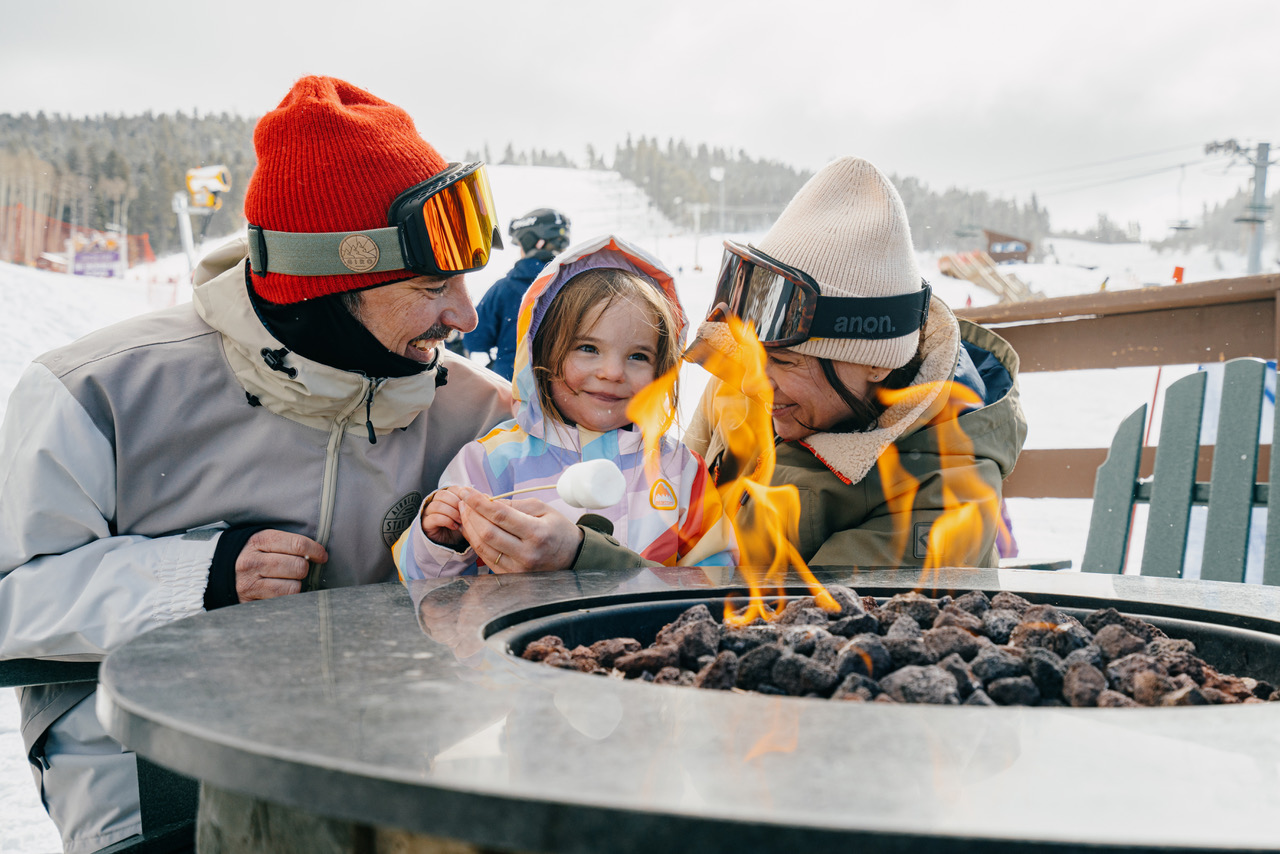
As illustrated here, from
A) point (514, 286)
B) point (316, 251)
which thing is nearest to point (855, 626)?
point (316, 251)

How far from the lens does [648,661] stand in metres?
1.23

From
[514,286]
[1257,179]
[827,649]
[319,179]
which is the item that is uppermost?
[1257,179]

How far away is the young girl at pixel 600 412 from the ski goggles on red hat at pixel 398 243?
0.43 metres

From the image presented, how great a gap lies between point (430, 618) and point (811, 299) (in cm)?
117

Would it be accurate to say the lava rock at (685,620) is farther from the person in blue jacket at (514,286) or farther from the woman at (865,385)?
the person in blue jacket at (514,286)

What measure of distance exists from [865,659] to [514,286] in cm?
540

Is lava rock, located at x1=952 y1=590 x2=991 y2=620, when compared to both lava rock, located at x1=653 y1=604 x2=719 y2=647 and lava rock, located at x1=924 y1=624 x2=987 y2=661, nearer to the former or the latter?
lava rock, located at x1=924 y1=624 x2=987 y2=661

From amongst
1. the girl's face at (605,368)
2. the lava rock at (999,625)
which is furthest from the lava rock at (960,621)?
the girl's face at (605,368)

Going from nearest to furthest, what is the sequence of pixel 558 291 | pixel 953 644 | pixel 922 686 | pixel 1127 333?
1. pixel 922 686
2. pixel 953 644
3. pixel 558 291
4. pixel 1127 333

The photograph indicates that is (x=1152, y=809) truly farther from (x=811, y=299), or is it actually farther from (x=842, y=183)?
(x=842, y=183)

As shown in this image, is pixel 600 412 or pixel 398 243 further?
pixel 600 412

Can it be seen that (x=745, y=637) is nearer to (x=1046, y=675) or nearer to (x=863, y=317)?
(x=1046, y=675)

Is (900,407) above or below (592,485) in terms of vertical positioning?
above

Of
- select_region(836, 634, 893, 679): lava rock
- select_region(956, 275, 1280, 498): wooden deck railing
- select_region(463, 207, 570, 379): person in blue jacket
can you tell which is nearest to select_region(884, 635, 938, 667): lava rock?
select_region(836, 634, 893, 679): lava rock
